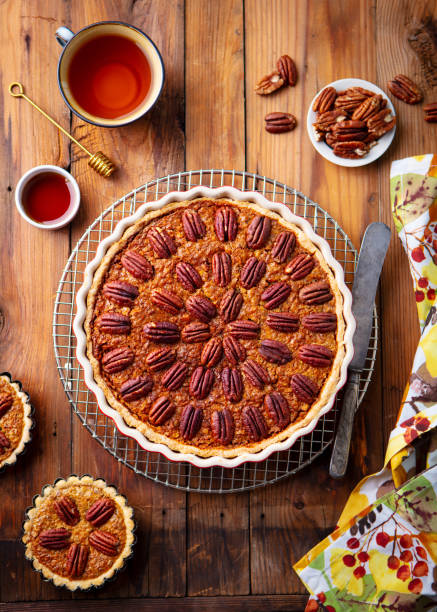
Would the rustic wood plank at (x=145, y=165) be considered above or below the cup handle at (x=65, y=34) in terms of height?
below

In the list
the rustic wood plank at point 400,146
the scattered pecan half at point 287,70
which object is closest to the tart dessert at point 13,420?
the rustic wood plank at point 400,146

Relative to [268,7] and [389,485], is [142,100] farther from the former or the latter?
[389,485]

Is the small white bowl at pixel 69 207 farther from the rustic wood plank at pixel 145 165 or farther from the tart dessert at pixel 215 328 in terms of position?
the tart dessert at pixel 215 328

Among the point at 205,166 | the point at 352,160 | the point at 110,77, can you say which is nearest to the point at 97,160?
the point at 110,77

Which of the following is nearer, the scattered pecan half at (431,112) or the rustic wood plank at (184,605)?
the rustic wood plank at (184,605)

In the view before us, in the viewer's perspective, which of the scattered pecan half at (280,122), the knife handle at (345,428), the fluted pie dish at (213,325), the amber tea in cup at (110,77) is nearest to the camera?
the fluted pie dish at (213,325)

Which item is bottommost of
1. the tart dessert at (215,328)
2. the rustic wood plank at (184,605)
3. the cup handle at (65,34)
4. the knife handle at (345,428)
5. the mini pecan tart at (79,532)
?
the rustic wood plank at (184,605)

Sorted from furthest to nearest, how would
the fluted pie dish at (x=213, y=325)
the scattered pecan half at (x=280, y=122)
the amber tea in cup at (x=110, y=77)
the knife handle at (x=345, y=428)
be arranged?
the scattered pecan half at (x=280, y=122) → the amber tea in cup at (x=110, y=77) → the knife handle at (x=345, y=428) → the fluted pie dish at (x=213, y=325)
